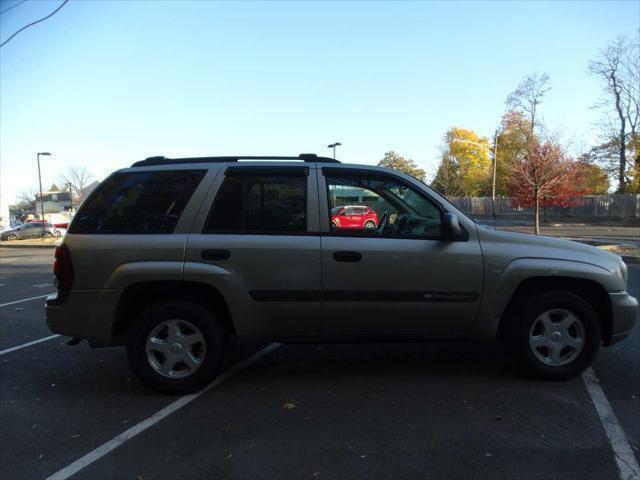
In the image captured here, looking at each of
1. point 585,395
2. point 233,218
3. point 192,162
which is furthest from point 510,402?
point 192,162

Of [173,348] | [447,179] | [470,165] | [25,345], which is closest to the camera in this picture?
[173,348]

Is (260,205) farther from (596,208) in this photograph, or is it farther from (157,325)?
(596,208)

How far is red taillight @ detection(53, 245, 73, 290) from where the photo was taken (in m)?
4.07

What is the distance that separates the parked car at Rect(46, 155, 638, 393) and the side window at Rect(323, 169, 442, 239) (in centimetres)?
3

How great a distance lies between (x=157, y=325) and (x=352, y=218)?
1.88m

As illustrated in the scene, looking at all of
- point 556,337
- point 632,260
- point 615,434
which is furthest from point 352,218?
point 632,260

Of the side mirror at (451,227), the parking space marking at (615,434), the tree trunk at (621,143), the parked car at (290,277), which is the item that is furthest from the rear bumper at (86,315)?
the tree trunk at (621,143)

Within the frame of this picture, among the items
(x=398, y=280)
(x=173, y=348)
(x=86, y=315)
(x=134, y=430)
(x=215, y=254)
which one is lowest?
(x=134, y=430)

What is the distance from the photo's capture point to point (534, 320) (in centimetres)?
Answer: 418

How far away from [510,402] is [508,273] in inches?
40.5

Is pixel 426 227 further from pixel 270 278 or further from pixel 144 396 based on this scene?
pixel 144 396

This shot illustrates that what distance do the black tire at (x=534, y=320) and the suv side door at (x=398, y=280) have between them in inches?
16.2

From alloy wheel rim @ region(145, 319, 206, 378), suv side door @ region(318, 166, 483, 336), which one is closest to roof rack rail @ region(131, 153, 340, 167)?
suv side door @ region(318, 166, 483, 336)

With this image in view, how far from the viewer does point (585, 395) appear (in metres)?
4.02
